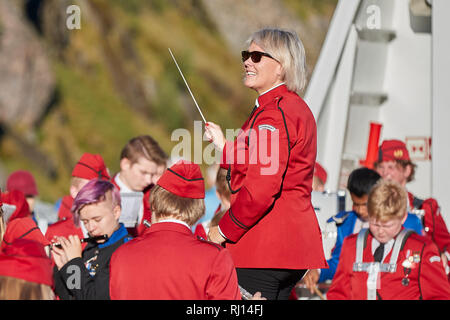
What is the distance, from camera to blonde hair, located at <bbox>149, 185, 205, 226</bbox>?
3256 millimetres

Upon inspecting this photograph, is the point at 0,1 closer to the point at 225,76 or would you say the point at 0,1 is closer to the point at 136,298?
the point at 225,76

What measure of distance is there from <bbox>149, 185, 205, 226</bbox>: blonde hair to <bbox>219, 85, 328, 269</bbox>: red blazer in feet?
0.83

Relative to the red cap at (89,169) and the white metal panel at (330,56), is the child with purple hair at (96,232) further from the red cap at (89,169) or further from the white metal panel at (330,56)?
the white metal panel at (330,56)

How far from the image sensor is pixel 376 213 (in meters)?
4.69

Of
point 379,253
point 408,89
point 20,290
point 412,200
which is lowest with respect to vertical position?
point 379,253

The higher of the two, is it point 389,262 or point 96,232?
point 96,232

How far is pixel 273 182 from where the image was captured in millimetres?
3422

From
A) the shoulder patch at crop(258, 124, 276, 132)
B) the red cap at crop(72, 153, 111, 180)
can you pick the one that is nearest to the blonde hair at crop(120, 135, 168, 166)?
the red cap at crop(72, 153, 111, 180)

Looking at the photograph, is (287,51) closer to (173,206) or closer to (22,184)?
(173,206)

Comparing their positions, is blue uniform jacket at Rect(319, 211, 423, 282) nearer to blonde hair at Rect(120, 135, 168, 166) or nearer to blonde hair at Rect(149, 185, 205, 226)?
blonde hair at Rect(120, 135, 168, 166)

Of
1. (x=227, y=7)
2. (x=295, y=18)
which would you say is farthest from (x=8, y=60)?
(x=295, y=18)

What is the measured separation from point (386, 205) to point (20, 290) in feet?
7.88

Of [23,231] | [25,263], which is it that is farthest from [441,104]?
[25,263]

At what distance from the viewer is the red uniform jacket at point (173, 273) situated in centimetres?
307
